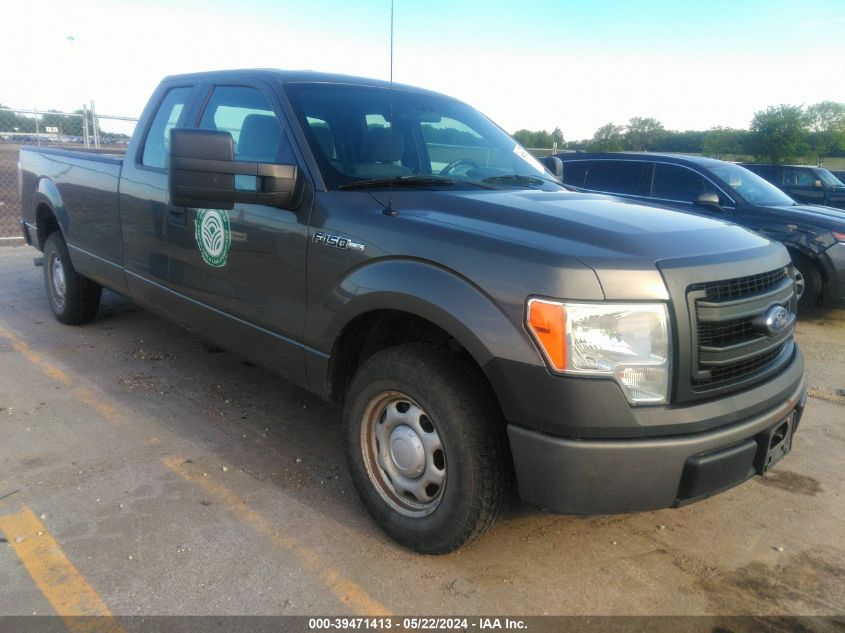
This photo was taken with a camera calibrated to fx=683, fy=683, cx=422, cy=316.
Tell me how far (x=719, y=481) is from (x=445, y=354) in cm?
105

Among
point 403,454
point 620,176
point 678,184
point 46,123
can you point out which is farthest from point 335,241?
point 46,123

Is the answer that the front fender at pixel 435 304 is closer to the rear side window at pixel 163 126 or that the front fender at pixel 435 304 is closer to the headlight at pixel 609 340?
the headlight at pixel 609 340

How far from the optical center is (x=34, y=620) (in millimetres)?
2320

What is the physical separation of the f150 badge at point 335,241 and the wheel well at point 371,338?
0.28m

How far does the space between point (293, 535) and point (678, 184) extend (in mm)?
6744

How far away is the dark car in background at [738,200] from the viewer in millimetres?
7094

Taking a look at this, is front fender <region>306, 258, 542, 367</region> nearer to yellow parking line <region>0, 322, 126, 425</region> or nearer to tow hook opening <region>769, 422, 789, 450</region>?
tow hook opening <region>769, 422, 789, 450</region>

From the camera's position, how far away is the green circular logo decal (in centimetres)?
351

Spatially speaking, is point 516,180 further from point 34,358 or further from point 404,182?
point 34,358

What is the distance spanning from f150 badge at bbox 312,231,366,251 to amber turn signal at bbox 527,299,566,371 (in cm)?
85

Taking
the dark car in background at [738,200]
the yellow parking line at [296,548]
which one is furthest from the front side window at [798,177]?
the yellow parking line at [296,548]

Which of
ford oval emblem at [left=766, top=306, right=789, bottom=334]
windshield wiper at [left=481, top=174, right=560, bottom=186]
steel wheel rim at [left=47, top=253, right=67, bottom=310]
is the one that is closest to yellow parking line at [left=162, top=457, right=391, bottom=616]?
ford oval emblem at [left=766, top=306, right=789, bottom=334]

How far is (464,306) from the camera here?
236 centimetres

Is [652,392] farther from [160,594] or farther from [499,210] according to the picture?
[160,594]
